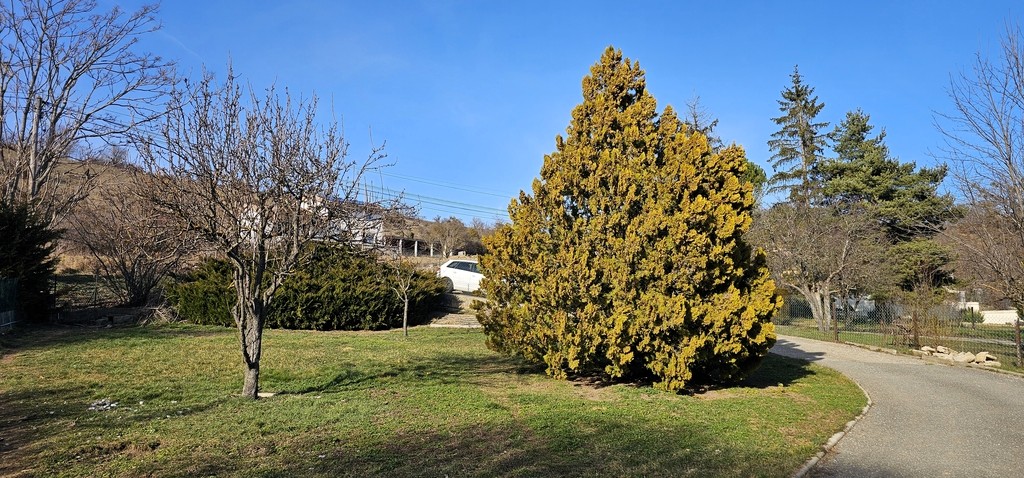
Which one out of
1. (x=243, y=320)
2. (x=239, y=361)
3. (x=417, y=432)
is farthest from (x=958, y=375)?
(x=239, y=361)

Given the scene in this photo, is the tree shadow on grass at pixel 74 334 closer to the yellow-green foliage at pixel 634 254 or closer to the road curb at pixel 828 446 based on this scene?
the yellow-green foliage at pixel 634 254

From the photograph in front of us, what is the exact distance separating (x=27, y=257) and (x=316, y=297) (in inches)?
269

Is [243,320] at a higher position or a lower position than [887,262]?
lower

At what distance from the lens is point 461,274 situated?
76.5ft

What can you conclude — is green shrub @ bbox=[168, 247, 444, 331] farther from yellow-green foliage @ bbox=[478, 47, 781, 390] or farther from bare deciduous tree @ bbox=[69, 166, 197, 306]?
yellow-green foliage @ bbox=[478, 47, 781, 390]

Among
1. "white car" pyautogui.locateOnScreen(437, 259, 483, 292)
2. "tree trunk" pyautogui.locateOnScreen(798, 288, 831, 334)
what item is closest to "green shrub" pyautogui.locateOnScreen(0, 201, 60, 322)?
"white car" pyautogui.locateOnScreen(437, 259, 483, 292)

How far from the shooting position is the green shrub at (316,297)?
15.7 m

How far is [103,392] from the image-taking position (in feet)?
24.7

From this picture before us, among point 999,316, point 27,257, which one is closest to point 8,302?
point 27,257

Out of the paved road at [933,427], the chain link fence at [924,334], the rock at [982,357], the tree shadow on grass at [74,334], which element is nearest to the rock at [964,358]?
the rock at [982,357]

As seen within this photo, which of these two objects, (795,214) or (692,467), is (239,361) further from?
(795,214)

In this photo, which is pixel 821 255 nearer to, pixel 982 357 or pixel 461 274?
pixel 982 357

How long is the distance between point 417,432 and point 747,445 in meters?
3.13

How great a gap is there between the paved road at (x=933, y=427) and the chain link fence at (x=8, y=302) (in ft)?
53.5
